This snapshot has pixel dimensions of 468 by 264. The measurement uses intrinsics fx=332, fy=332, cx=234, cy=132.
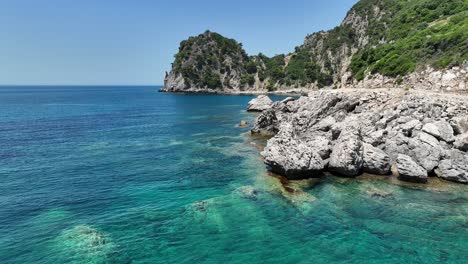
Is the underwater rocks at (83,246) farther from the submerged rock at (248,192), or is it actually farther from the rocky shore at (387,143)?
the rocky shore at (387,143)

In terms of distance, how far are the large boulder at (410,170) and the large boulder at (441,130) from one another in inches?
206

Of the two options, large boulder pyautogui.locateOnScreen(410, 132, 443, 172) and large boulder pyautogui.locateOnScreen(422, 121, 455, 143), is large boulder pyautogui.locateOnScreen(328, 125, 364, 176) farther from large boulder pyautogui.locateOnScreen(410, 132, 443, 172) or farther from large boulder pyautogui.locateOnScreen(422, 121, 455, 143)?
large boulder pyautogui.locateOnScreen(422, 121, 455, 143)

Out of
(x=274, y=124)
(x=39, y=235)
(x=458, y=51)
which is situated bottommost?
(x=39, y=235)

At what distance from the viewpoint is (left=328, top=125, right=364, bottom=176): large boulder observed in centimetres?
3256

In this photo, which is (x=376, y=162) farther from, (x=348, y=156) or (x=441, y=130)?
(x=441, y=130)

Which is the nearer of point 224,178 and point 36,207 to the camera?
point 36,207

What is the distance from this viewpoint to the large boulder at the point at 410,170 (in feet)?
101

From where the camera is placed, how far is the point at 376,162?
32.9 m

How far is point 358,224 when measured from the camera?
23.3 metres

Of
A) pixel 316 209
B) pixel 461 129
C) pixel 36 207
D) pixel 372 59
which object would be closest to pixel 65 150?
pixel 36 207

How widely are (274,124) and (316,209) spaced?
33869mm

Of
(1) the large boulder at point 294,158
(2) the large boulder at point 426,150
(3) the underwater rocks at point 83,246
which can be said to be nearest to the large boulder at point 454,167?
(2) the large boulder at point 426,150

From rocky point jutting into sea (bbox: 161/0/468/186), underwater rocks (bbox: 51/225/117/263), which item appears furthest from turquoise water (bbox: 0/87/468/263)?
rocky point jutting into sea (bbox: 161/0/468/186)

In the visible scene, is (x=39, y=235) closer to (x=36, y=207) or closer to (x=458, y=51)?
(x=36, y=207)
